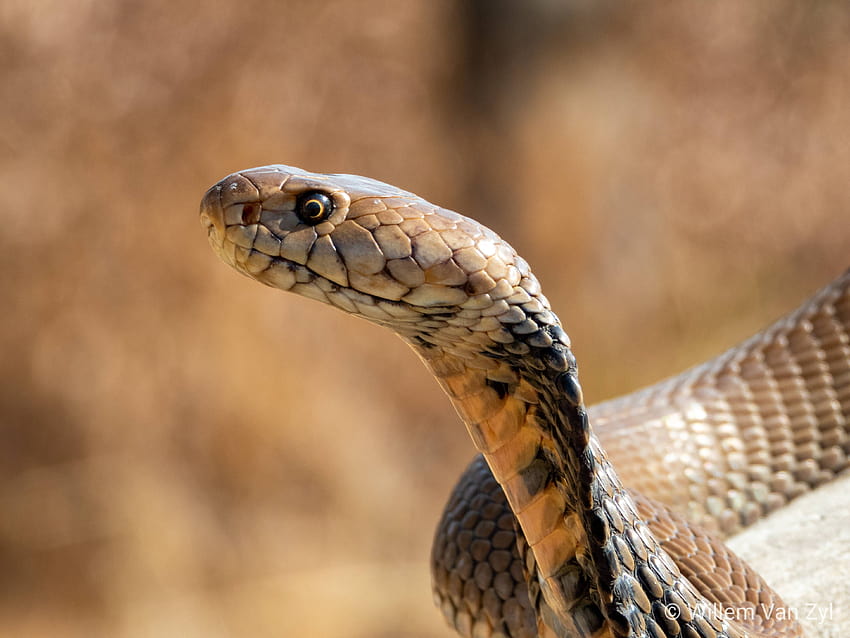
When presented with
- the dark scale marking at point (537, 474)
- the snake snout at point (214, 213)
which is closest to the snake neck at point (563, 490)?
the dark scale marking at point (537, 474)

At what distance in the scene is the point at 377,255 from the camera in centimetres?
200

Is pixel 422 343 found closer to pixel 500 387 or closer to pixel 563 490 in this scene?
pixel 500 387

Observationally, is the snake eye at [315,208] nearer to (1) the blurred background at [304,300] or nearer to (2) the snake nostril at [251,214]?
(2) the snake nostril at [251,214]

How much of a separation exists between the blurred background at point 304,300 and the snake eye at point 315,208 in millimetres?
6596

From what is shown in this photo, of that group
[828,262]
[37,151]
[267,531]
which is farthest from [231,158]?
[828,262]

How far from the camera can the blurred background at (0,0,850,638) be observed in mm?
8227

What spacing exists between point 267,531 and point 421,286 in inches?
283

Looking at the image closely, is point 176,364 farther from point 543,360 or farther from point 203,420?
point 543,360

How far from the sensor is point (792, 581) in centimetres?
309

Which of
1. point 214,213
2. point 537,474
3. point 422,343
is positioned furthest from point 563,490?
point 214,213

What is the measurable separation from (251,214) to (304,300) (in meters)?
6.66

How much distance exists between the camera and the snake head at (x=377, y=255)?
1.98 metres

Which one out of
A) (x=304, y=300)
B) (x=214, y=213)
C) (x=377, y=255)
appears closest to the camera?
(x=377, y=255)

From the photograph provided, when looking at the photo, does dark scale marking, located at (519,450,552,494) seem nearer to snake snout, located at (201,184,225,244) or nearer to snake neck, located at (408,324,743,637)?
snake neck, located at (408,324,743,637)
